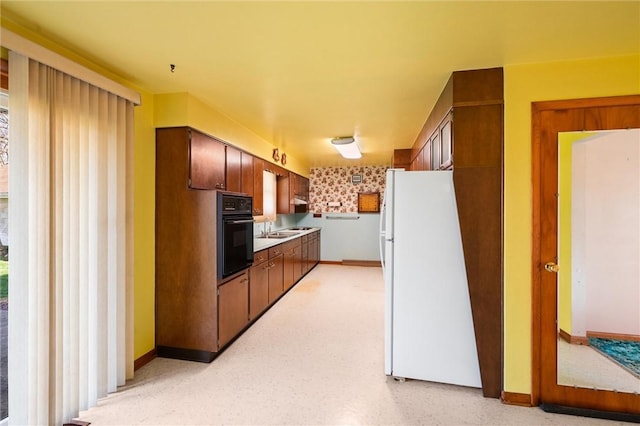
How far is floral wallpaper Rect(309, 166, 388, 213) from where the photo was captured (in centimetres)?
748

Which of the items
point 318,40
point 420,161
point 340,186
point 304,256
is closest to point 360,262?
point 304,256

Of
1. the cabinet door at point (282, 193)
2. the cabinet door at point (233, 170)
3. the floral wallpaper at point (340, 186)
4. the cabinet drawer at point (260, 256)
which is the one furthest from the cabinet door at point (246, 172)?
the floral wallpaper at point (340, 186)

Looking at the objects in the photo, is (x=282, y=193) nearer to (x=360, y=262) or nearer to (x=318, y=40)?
(x=360, y=262)

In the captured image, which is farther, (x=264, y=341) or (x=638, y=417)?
(x=264, y=341)

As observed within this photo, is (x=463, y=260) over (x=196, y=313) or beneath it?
over

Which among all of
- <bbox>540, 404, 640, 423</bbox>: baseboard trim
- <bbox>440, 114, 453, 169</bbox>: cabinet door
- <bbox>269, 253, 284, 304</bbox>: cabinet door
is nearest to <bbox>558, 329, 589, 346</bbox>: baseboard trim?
<bbox>540, 404, 640, 423</bbox>: baseboard trim

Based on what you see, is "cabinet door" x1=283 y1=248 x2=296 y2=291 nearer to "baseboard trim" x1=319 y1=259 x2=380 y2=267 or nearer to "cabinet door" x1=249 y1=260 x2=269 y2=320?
"cabinet door" x1=249 y1=260 x2=269 y2=320

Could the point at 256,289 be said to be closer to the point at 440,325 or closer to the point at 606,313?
the point at 440,325

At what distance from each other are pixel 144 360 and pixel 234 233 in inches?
54.6

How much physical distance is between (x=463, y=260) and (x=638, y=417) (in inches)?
57.9

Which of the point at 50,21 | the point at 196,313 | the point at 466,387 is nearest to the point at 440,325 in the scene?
the point at 466,387

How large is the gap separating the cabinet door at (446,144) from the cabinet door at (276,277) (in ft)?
8.51

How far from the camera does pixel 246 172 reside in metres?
3.92

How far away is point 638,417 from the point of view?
2004 millimetres
